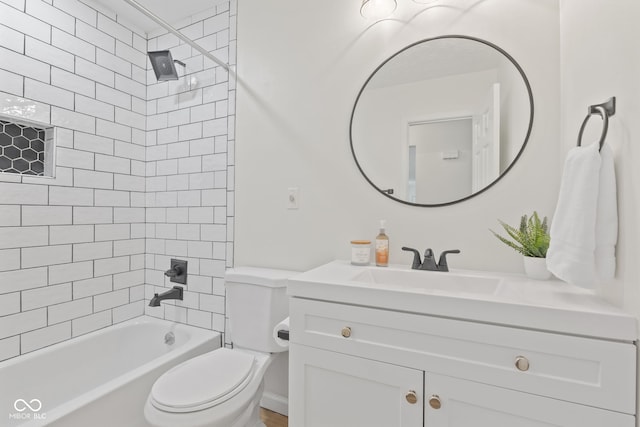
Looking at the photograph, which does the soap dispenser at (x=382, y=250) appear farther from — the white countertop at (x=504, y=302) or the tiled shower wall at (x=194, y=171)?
the tiled shower wall at (x=194, y=171)

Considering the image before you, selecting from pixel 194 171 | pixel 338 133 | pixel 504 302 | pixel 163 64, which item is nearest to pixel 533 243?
pixel 504 302

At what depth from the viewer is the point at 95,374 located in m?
1.83

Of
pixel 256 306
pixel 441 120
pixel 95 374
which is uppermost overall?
pixel 441 120

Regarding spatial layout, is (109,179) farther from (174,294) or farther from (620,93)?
(620,93)

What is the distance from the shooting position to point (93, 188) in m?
1.95

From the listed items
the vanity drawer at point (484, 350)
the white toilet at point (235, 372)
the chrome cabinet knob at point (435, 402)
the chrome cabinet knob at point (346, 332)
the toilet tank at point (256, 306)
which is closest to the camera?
the vanity drawer at point (484, 350)

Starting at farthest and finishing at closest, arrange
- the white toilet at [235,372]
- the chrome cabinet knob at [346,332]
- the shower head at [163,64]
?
the shower head at [163,64] < the white toilet at [235,372] < the chrome cabinet knob at [346,332]

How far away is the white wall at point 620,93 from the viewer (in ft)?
2.52

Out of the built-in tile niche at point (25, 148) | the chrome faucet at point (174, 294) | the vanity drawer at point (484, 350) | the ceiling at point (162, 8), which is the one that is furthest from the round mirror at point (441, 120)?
the built-in tile niche at point (25, 148)

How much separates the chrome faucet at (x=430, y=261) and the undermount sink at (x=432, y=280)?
0.13 ft

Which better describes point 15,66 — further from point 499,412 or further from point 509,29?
point 499,412

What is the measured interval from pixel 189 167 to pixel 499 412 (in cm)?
207

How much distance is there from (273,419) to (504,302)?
4.75 ft

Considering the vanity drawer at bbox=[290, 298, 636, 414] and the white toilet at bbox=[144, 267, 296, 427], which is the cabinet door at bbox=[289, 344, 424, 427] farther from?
the white toilet at bbox=[144, 267, 296, 427]
